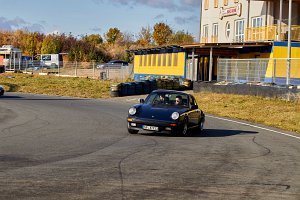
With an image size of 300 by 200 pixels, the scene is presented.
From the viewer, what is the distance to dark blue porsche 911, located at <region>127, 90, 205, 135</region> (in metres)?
15.6

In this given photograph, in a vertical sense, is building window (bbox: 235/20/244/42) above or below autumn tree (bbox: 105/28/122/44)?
below

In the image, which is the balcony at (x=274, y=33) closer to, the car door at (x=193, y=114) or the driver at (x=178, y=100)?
the car door at (x=193, y=114)

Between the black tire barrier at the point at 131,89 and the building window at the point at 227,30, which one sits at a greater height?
the building window at the point at 227,30

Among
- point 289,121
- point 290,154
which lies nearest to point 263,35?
point 289,121

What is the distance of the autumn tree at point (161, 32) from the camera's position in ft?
356

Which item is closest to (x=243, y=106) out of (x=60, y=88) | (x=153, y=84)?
(x=153, y=84)

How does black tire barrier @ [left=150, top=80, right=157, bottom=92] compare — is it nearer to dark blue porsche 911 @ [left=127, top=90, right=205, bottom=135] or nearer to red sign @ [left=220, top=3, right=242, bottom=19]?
red sign @ [left=220, top=3, right=242, bottom=19]

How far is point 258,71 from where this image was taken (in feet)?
115

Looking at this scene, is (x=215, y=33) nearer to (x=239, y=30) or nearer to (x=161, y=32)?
(x=239, y=30)

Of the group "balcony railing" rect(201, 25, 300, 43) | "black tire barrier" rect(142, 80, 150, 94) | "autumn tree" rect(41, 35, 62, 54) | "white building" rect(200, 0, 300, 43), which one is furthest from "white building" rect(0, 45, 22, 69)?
"balcony railing" rect(201, 25, 300, 43)

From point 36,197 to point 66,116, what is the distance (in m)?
14.9

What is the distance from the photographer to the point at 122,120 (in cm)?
2094

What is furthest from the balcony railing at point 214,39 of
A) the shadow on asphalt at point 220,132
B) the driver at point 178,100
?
the driver at point 178,100

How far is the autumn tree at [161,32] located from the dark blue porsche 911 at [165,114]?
91308 mm
